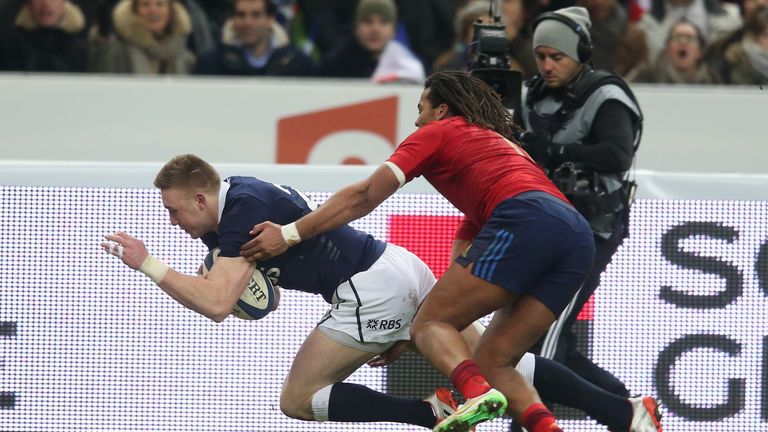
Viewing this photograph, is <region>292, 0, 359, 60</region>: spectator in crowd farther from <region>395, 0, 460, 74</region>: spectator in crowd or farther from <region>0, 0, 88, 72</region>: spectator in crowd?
<region>0, 0, 88, 72</region>: spectator in crowd

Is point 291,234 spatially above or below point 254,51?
above

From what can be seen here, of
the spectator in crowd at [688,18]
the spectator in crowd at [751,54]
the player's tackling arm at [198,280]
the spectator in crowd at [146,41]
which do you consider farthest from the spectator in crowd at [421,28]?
the player's tackling arm at [198,280]

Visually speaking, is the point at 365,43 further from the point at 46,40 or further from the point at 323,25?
the point at 46,40

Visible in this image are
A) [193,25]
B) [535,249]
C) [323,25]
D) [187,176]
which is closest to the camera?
[535,249]

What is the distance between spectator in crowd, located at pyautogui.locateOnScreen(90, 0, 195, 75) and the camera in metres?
9.91

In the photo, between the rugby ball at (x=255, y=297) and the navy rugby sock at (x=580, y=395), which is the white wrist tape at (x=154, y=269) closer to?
the rugby ball at (x=255, y=297)

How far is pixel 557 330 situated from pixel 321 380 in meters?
1.19

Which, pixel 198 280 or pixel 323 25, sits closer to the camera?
pixel 198 280

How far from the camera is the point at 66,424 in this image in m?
6.56

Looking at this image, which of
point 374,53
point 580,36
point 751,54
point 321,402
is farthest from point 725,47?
point 321,402

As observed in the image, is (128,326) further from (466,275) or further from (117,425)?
(466,275)

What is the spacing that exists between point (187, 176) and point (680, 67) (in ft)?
17.1

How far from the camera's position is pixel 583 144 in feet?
21.6

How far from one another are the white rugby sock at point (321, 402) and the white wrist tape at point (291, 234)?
65 centimetres
